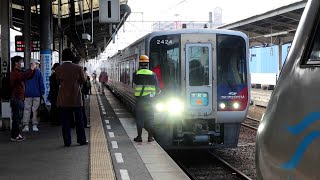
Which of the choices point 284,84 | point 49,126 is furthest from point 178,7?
point 284,84

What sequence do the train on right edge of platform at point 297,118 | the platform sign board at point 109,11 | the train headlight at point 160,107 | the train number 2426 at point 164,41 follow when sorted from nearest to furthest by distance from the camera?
the train on right edge of platform at point 297,118 → the train headlight at point 160,107 → the train number 2426 at point 164,41 → the platform sign board at point 109,11

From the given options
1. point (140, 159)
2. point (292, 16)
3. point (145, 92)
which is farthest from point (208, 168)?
point (292, 16)

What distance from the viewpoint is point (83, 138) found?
8234 mm

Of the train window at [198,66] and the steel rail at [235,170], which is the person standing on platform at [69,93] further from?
the steel rail at [235,170]

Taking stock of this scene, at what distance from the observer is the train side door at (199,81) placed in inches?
356

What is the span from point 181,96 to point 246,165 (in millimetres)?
2063

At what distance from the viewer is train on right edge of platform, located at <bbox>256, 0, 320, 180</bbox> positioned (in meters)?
1.89

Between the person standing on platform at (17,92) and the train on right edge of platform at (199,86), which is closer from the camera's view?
the person standing on platform at (17,92)

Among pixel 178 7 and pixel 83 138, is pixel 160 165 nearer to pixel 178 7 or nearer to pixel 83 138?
pixel 83 138

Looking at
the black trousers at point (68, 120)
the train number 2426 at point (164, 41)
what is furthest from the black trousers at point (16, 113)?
the train number 2426 at point (164, 41)

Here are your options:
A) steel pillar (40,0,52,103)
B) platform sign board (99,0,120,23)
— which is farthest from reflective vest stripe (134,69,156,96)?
steel pillar (40,0,52,103)

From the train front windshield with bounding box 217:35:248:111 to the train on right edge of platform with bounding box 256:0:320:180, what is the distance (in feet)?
22.0

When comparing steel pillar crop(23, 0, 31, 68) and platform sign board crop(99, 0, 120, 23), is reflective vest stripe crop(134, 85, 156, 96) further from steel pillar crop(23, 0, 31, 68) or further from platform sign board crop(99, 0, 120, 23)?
steel pillar crop(23, 0, 31, 68)

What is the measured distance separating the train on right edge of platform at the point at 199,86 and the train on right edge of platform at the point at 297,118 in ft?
21.4
